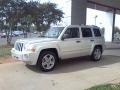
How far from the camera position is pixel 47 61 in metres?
9.09

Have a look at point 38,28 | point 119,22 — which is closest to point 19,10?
point 38,28

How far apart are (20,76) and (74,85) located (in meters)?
2.19

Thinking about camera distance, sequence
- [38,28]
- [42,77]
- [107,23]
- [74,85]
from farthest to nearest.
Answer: [107,23]
[38,28]
[42,77]
[74,85]

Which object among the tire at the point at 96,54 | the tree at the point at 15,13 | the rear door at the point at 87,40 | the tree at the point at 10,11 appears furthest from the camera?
the tree at the point at 15,13

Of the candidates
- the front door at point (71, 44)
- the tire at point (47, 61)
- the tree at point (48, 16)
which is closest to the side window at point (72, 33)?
the front door at point (71, 44)

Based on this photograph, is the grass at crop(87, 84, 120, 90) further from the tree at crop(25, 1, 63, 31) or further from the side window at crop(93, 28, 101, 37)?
the tree at crop(25, 1, 63, 31)

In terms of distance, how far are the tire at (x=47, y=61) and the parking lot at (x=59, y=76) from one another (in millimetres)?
217

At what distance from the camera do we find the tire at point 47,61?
Answer: 8.88m

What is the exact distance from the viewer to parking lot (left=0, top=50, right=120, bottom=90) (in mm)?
7176

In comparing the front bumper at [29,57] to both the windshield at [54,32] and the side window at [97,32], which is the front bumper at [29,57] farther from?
the side window at [97,32]

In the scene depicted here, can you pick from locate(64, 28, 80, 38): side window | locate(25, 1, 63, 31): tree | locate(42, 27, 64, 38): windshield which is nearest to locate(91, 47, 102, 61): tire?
locate(64, 28, 80, 38): side window

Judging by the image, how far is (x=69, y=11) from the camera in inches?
765

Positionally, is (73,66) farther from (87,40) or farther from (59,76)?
(59,76)

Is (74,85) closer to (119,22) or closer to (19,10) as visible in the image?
(19,10)
